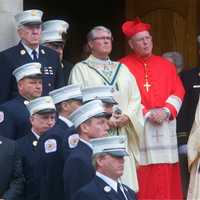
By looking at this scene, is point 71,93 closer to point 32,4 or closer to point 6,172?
point 6,172

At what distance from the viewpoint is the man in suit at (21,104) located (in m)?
9.03

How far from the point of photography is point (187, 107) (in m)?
11.3

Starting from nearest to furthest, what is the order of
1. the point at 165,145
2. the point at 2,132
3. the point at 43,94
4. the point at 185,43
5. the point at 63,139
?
the point at 63,139
the point at 2,132
the point at 43,94
the point at 165,145
the point at 185,43

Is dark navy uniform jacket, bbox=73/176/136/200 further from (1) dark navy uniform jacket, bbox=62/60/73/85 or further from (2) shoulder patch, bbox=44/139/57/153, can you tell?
(1) dark navy uniform jacket, bbox=62/60/73/85

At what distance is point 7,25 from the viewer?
10.4 m

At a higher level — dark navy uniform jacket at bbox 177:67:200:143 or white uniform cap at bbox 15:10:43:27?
white uniform cap at bbox 15:10:43:27

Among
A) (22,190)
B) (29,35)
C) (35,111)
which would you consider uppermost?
(29,35)

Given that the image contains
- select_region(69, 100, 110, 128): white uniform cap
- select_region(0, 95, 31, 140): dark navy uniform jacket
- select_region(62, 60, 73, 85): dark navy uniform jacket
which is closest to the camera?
select_region(69, 100, 110, 128): white uniform cap

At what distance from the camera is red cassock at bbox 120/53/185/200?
10.7 metres

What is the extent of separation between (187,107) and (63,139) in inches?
121

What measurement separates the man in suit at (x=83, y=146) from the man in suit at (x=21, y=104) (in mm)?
760

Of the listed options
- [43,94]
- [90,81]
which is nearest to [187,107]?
[90,81]

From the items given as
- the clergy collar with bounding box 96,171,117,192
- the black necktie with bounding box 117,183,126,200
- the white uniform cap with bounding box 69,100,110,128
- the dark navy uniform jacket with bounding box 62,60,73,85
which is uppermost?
the dark navy uniform jacket with bounding box 62,60,73,85

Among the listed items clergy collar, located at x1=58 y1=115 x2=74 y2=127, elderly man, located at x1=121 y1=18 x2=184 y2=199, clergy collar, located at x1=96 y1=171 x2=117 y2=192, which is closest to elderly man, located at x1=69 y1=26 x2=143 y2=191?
elderly man, located at x1=121 y1=18 x2=184 y2=199
